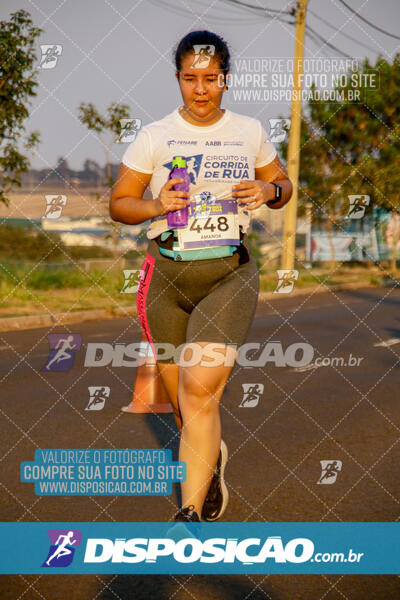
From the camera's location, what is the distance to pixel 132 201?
3.31 m

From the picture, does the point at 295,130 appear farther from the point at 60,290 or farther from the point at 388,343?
the point at 388,343

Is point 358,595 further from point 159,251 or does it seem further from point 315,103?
point 315,103

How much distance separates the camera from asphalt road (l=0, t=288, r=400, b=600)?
3049 mm

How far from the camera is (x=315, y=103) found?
26.2 m

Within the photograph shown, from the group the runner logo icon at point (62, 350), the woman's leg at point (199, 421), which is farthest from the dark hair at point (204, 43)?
the runner logo icon at point (62, 350)

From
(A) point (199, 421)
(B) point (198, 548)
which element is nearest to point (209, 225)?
(A) point (199, 421)

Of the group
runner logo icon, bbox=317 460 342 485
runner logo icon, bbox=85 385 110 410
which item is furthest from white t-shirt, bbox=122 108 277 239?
runner logo icon, bbox=85 385 110 410

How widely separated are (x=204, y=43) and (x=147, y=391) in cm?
306

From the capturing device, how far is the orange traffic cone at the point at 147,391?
5307 millimetres

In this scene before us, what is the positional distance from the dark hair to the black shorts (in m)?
0.74

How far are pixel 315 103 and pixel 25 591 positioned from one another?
978 inches

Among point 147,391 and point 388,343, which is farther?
point 388,343

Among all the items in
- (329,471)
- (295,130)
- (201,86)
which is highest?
(201,86)

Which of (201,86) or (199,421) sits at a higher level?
(201,86)
